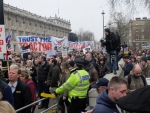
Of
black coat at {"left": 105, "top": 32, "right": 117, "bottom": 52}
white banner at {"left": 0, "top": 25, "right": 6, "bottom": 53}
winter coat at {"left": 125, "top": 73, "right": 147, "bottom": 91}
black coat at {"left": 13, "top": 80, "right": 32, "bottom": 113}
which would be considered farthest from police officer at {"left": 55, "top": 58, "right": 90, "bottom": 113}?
black coat at {"left": 105, "top": 32, "right": 117, "bottom": 52}

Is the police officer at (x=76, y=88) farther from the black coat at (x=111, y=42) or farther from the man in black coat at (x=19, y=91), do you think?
the black coat at (x=111, y=42)

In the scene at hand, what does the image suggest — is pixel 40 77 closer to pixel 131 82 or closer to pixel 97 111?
pixel 131 82

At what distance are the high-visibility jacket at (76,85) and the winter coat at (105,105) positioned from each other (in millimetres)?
2281

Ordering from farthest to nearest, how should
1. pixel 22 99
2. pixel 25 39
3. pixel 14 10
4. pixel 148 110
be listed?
pixel 14 10
pixel 25 39
pixel 22 99
pixel 148 110

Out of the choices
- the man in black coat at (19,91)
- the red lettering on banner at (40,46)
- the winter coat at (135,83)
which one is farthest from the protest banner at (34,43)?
the man in black coat at (19,91)

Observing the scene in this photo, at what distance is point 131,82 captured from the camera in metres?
5.48

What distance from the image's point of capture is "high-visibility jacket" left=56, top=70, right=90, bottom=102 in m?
5.19

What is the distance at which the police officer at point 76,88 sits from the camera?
5199mm

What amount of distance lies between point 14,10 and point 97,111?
2656 inches

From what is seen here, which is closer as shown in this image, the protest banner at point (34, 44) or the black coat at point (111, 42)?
the black coat at point (111, 42)

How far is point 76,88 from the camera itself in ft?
17.4

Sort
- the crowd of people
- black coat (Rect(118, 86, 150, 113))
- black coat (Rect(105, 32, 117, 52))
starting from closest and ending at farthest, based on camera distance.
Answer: black coat (Rect(118, 86, 150, 113)) < the crowd of people < black coat (Rect(105, 32, 117, 52))

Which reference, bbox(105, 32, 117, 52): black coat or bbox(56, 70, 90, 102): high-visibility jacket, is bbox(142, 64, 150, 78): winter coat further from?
bbox(56, 70, 90, 102): high-visibility jacket

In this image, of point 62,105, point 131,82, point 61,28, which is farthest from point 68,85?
point 61,28
